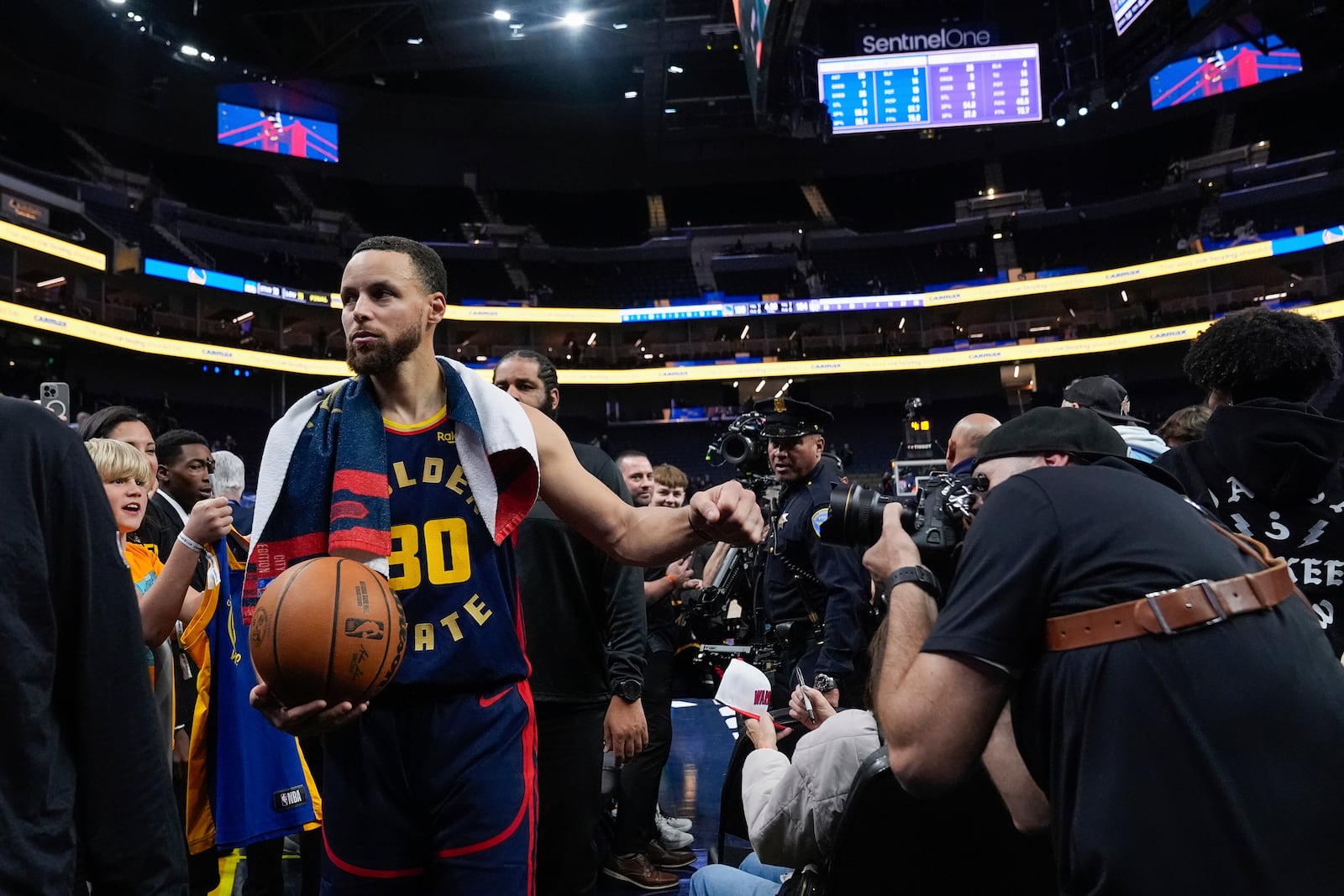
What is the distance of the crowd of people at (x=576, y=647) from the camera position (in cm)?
142

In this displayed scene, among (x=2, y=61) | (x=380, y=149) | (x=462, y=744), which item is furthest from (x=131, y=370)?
(x=462, y=744)

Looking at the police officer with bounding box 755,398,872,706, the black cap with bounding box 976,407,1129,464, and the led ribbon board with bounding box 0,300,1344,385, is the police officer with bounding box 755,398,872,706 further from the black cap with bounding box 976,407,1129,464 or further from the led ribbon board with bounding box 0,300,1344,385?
the led ribbon board with bounding box 0,300,1344,385

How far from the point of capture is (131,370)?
28312 mm

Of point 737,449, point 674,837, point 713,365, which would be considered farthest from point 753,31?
point 713,365

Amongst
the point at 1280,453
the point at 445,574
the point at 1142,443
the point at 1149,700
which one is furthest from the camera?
the point at 1142,443

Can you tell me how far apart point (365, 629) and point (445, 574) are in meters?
0.30

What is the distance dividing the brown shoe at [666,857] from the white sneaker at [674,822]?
0.20m

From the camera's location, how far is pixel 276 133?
30047 mm

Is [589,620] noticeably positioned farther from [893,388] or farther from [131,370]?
[893,388]

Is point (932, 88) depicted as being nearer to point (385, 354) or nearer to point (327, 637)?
point (385, 354)

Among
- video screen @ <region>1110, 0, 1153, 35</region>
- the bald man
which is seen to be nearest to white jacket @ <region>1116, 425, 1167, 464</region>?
the bald man

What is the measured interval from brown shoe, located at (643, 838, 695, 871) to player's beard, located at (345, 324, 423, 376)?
10.9 ft

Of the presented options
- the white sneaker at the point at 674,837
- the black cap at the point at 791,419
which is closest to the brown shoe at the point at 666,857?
the white sneaker at the point at 674,837

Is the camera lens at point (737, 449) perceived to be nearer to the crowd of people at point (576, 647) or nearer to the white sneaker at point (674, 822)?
the crowd of people at point (576, 647)
